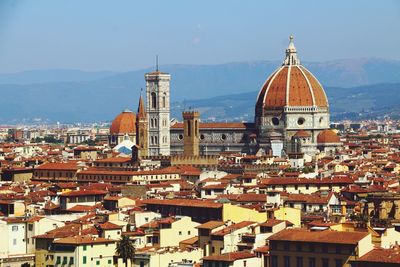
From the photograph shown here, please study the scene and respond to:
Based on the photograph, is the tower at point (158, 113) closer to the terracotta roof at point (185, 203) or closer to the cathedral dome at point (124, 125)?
the cathedral dome at point (124, 125)

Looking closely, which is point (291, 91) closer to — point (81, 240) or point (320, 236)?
point (81, 240)

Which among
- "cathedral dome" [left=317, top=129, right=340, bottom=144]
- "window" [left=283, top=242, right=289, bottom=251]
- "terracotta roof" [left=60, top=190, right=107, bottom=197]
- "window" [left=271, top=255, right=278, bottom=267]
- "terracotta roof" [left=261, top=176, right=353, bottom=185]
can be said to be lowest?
"window" [left=271, top=255, right=278, bottom=267]

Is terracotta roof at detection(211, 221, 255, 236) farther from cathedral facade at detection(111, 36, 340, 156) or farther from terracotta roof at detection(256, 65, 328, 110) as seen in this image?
terracotta roof at detection(256, 65, 328, 110)

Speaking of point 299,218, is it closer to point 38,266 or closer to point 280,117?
point 38,266

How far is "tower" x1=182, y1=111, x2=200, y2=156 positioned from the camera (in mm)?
106938

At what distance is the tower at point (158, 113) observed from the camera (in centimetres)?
11212

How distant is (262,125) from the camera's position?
366ft

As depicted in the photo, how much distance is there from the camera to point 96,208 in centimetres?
5316

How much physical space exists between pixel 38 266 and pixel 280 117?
71.6 metres

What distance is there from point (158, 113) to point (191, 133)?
5830 mm

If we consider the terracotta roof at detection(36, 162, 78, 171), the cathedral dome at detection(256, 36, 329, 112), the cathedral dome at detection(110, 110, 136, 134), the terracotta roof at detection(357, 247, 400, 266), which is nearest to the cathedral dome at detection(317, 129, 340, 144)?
the cathedral dome at detection(256, 36, 329, 112)

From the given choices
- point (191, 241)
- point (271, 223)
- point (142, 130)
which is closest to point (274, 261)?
point (271, 223)

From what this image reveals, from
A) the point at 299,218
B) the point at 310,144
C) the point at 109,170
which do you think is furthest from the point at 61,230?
the point at 310,144

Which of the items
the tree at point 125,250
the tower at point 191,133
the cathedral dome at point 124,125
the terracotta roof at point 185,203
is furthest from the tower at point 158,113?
the tree at point 125,250
